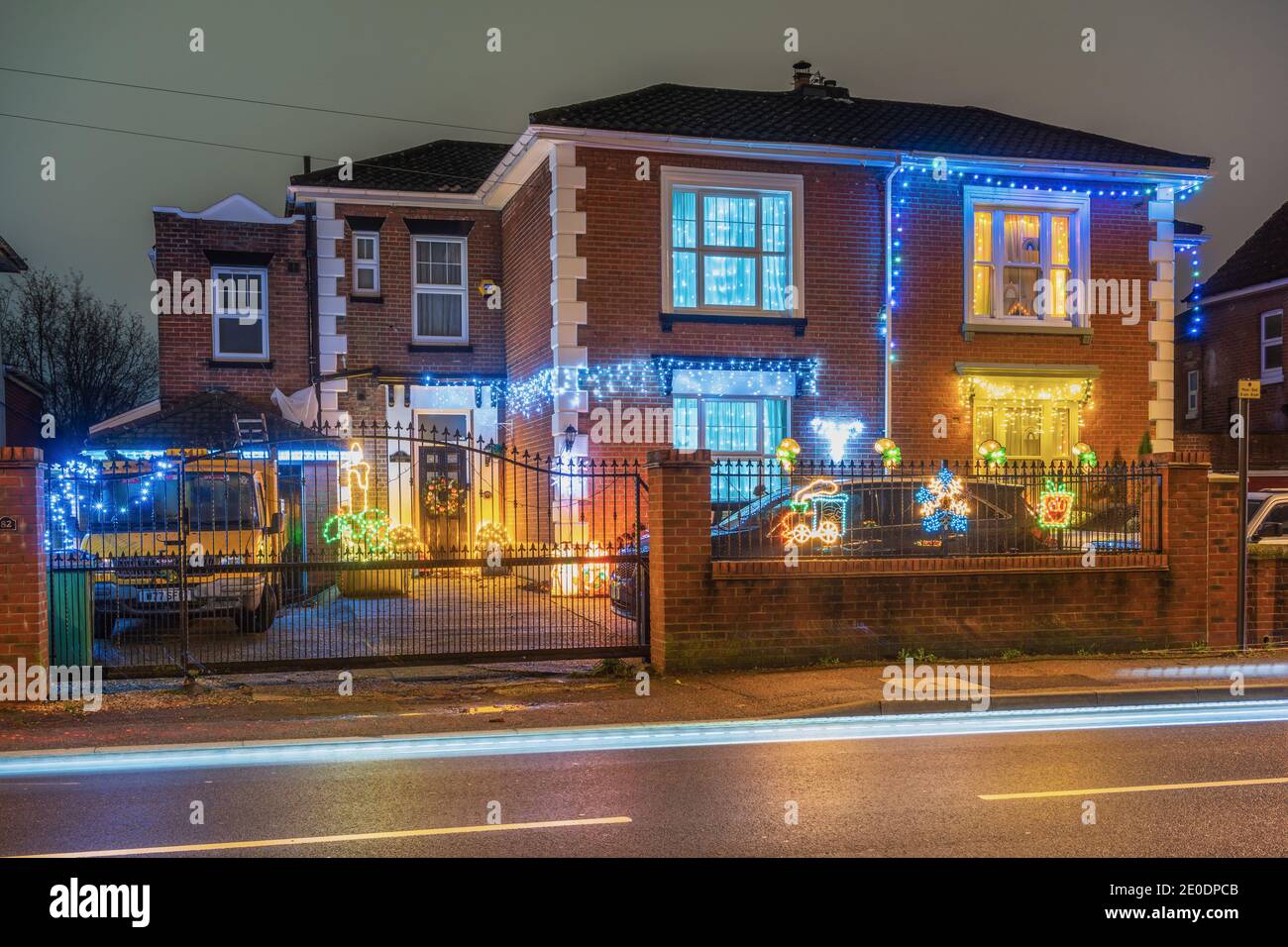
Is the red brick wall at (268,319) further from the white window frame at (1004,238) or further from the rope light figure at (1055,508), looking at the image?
the rope light figure at (1055,508)

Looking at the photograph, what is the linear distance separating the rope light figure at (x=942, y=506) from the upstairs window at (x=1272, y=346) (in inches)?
818

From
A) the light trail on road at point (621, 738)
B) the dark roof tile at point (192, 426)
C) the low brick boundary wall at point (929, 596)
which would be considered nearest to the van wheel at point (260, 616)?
the light trail on road at point (621, 738)

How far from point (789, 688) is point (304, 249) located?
48.8ft

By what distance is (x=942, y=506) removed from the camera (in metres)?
12.6

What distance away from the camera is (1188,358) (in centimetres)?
3331

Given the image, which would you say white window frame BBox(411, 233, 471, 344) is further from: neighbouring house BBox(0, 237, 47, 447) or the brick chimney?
neighbouring house BBox(0, 237, 47, 447)

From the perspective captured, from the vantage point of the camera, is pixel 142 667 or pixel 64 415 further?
pixel 64 415

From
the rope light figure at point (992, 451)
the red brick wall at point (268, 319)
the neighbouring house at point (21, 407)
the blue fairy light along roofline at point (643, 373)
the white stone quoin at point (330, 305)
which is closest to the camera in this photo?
the blue fairy light along roofline at point (643, 373)

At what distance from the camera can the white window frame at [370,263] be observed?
2131 centimetres

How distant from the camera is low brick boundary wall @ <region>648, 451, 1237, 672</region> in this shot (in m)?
11.5

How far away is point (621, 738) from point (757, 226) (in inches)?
458

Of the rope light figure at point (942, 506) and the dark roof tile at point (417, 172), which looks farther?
the dark roof tile at point (417, 172)
